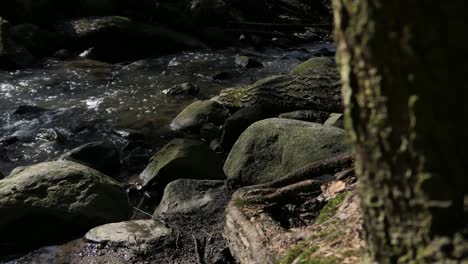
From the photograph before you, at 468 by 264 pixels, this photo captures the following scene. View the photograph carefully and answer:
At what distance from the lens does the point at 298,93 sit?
8828 mm

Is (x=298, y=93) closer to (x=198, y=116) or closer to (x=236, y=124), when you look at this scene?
(x=236, y=124)

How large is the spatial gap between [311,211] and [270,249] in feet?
2.59

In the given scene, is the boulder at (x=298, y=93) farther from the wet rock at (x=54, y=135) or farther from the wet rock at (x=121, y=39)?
the wet rock at (x=121, y=39)

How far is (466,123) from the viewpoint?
1.54 metres

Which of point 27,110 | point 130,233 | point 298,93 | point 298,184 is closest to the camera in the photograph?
point 298,184

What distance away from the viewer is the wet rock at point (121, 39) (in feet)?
45.6

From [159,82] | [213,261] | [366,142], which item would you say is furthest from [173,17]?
[366,142]

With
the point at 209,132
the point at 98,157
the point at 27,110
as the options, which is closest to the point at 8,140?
the point at 27,110

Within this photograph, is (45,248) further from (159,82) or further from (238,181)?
(159,82)

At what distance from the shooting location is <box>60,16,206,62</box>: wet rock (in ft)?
45.6

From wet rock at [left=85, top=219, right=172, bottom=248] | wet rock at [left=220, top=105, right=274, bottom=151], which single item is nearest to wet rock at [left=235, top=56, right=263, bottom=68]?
wet rock at [left=220, top=105, right=274, bottom=151]

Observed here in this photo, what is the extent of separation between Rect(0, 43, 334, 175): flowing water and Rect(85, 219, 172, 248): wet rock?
2.75 meters

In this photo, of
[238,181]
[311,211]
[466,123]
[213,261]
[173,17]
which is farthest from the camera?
[173,17]

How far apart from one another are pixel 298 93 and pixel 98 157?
10.5ft
